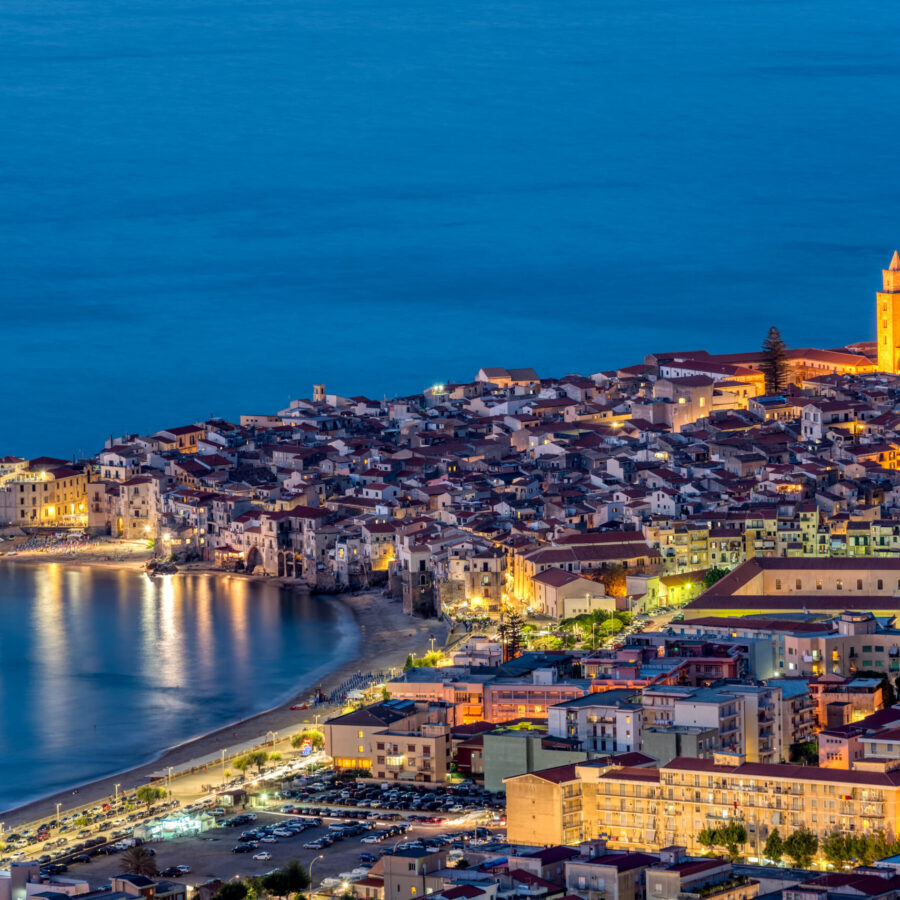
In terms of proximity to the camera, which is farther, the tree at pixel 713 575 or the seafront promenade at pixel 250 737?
the tree at pixel 713 575

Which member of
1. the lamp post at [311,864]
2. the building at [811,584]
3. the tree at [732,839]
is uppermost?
the building at [811,584]

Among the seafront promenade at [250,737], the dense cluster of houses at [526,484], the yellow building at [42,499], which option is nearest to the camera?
the seafront promenade at [250,737]

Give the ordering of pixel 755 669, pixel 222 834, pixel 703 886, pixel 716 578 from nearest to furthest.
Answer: pixel 703 886 < pixel 222 834 < pixel 755 669 < pixel 716 578

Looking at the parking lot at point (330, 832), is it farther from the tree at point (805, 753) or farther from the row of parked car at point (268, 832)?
the tree at point (805, 753)

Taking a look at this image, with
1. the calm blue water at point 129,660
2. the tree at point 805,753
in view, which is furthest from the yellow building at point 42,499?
the tree at point 805,753

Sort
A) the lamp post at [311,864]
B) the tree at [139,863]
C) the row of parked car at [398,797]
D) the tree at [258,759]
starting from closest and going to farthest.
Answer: the lamp post at [311,864] → the tree at [139,863] → the row of parked car at [398,797] → the tree at [258,759]

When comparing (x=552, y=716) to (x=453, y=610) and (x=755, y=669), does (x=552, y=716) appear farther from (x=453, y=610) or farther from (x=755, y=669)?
(x=453, y=610)

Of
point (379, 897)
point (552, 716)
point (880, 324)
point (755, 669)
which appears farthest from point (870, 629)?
point (880, 324)
